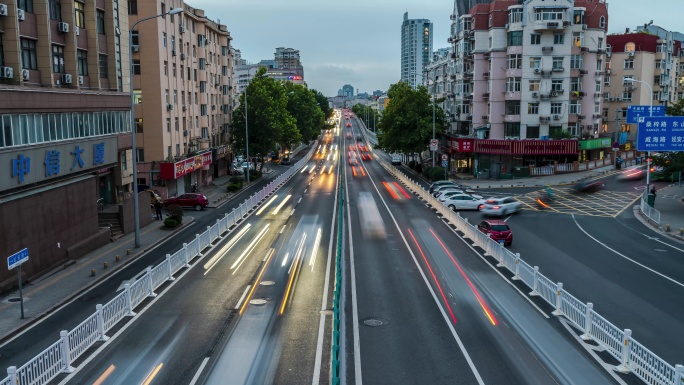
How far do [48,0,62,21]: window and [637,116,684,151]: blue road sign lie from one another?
35.7 m

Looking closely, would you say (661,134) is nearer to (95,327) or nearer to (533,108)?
(533,108)

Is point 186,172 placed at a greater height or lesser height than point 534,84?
lesser

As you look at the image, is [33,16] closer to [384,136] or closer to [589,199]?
[589,199]

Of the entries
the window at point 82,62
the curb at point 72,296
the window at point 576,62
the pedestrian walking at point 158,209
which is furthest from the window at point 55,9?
the window at point 576,62

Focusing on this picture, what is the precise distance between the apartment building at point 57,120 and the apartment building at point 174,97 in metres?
10.7

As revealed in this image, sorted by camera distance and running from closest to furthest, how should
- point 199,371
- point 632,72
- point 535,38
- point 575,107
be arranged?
point 199,371 → point 535,38 → point 575,107 → point 632,72

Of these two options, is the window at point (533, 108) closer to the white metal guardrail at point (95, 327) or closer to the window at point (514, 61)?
the window at point (514, 61)

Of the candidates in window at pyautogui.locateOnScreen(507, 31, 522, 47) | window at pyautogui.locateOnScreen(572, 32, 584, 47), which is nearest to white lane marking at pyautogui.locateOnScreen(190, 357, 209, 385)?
window at pyautogui.locateOnScreen(507, 31, 522, 47)

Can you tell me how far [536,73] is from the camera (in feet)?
218

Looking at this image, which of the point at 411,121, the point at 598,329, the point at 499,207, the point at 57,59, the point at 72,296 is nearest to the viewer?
the point at 598,329

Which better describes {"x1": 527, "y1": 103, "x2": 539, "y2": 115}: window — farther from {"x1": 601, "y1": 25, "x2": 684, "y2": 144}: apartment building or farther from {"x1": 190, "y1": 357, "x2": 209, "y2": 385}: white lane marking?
{"x1": 190, "y1": 357, "x2": 209, "y2": 385}: white lane marking

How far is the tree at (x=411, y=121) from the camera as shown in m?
73.5

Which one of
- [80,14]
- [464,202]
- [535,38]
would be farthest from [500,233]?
[535,38]

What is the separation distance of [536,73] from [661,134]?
32424mm
